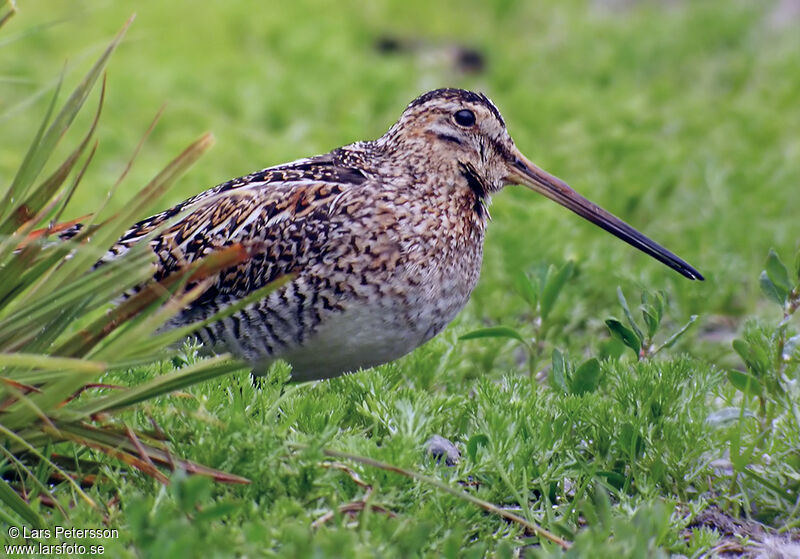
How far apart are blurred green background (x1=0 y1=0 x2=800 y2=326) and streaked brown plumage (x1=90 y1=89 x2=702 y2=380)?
3.72ft

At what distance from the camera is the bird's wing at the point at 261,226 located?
3.50 m

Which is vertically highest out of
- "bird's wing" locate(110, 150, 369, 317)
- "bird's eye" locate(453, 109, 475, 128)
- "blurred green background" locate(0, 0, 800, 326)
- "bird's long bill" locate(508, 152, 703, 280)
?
"blurred green background" locate(0, 0, 800, 326)

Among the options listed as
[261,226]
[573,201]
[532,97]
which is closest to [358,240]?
[261,226]

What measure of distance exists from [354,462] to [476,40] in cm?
719

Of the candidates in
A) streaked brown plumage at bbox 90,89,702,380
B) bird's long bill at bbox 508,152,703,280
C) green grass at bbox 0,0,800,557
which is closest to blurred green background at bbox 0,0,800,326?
green grass at bbox 0,0,800,557

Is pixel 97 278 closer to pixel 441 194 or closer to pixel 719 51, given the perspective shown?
pixel 441 194

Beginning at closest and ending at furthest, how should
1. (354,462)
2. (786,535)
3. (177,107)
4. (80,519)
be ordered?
(80,519), (354,462), (786,535), (177,107)

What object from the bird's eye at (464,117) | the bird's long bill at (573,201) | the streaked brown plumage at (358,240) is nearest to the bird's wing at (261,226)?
the streaked brown plumage at (358,240)

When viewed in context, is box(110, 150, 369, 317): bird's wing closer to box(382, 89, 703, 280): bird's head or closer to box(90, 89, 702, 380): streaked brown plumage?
box(90, 89, 702, 380): streaked brown plumage

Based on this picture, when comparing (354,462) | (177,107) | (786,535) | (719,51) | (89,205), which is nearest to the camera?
(354,462)

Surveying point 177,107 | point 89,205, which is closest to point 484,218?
point 89,205

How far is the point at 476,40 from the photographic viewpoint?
9.58 meters

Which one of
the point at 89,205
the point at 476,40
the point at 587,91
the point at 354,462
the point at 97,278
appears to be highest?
the point at 476,40

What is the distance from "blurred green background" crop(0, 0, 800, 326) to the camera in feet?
19.0
